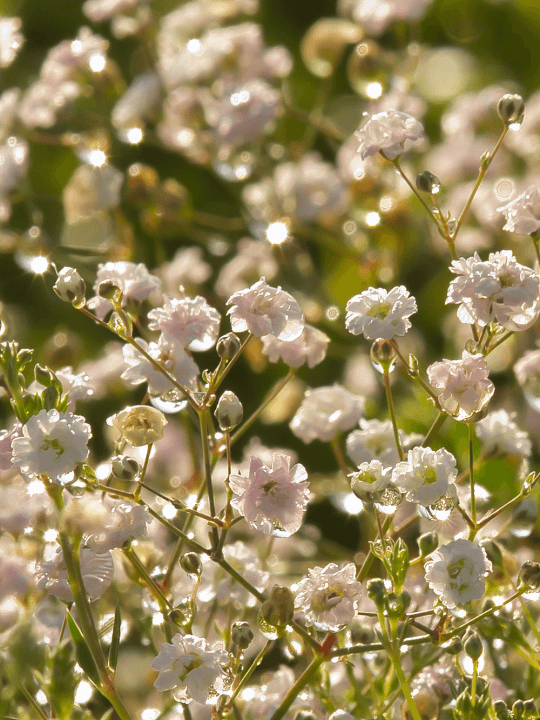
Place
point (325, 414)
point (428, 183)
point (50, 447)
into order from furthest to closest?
point (325, 414)
point (428, 183)
point (50, 447)

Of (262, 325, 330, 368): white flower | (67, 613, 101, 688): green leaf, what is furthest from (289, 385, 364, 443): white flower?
(67, 613, 101, 688): green leaf

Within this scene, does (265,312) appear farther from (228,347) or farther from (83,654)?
(83,654)

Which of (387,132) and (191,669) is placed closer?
(191,669)

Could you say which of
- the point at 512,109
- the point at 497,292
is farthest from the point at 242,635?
the point at 512,109

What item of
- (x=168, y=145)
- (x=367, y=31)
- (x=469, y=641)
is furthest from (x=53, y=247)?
(x=469, y=641)

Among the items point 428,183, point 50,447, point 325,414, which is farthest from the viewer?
point 325,414

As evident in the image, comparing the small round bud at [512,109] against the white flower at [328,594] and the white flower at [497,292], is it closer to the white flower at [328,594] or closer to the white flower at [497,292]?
the white flower at [497,292]
